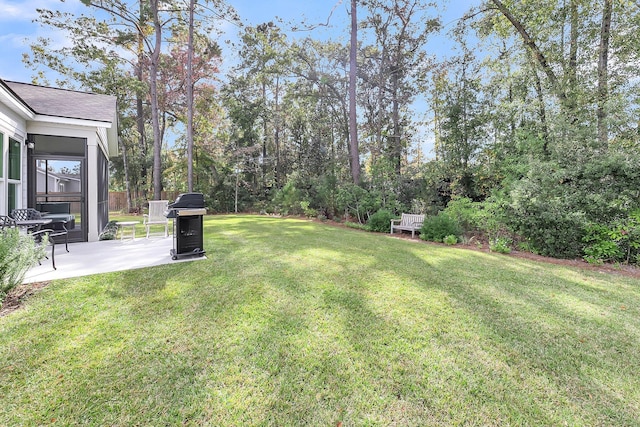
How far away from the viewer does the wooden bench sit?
838 cm

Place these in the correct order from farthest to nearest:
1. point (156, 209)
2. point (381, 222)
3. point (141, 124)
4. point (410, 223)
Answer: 1. point (141, 124)
2. point (381, 222)
3. point (410, 223)
4. point (156, 209)

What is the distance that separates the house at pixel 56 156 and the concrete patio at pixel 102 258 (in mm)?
965

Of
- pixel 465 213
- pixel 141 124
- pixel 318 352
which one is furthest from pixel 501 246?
pixel 141 124

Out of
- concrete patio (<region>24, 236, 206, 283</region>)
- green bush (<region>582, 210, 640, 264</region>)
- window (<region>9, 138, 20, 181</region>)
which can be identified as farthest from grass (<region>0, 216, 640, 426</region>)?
window (<region>9, 138, 20, 181</region>)

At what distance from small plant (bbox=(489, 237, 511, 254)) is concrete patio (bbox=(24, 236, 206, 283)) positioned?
254 inches

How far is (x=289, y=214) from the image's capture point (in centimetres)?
1470

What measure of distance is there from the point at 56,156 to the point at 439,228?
371 inches

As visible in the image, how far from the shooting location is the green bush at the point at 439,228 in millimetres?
7445

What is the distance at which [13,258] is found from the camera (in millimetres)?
2934

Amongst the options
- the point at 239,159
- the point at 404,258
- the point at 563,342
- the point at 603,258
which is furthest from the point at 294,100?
the point at 563,342

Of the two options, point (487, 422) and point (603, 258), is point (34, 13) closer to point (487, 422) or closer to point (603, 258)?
point (487, 422)

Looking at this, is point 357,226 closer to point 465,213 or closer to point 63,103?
point 465,213

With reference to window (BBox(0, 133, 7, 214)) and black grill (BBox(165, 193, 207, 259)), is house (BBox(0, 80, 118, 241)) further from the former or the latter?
black grill (BBox(165, 193, 207, 259))

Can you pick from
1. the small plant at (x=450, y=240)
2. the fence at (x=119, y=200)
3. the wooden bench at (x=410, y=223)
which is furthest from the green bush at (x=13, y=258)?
the fence at (x=119, y=200)
